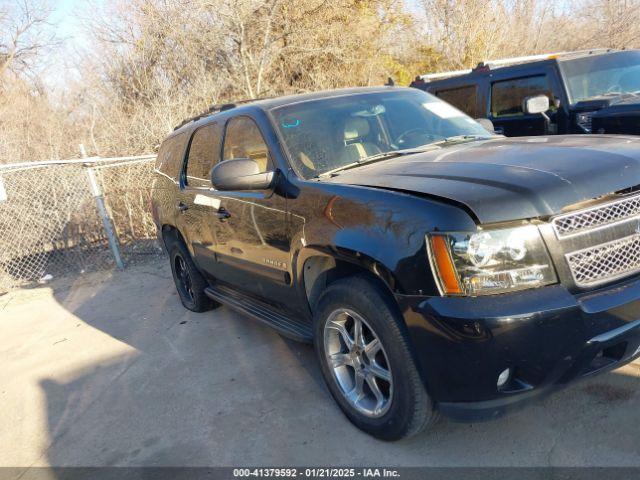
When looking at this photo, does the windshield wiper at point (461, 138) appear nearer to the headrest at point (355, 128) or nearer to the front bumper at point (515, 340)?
the headrest at point (355, 128)

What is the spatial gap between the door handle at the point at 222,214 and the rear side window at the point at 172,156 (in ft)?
3.99

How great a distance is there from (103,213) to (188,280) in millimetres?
2918

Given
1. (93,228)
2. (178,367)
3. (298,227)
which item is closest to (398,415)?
(298,227)

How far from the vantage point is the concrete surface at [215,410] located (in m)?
2.74

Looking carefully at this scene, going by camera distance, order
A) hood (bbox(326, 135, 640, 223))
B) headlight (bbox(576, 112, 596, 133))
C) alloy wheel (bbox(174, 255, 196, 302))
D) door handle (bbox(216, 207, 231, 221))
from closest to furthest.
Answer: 1. hood (bbox(326, 135, 640, 223))
2. door handle (bbox(216, 207, 231, 221))
3. alloy wheel (bbox(174, 255, 196, 302))
4. headlight (bbox(576, 112, 596, 133))

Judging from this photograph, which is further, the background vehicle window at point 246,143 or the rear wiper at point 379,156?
the background vehicle window at point 246,143

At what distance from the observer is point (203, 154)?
183 inches

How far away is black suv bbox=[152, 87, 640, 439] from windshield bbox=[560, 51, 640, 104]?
3.33 meters

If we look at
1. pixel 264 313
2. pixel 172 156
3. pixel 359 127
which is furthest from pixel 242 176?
pixel 172 156

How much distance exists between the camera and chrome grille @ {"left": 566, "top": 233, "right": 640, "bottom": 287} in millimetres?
2291

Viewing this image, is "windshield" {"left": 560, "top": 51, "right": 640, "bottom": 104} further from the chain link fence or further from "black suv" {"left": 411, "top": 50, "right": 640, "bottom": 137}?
the chain link fence

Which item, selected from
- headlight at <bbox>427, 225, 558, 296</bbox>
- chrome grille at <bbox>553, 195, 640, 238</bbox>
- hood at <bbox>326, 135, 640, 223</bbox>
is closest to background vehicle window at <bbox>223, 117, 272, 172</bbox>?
hood at <bbox>326, 135, 640, 223</bbox>

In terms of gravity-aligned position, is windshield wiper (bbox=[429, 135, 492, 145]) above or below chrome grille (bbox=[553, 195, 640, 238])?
above

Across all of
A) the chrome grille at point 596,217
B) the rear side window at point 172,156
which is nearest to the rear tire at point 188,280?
the rear side window at point 172,156
